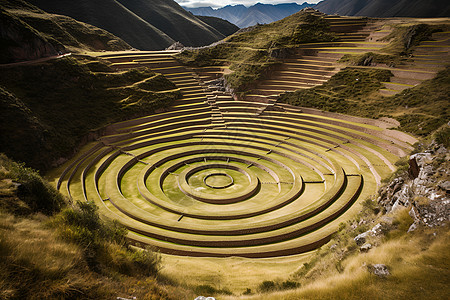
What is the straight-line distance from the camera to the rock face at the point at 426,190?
8.12 metres

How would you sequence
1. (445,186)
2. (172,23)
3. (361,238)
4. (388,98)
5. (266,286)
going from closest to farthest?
(445,186)
(266,286)
(361,238)
(388,98)
(172,23)

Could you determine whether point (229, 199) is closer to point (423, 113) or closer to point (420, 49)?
point (423, 113)

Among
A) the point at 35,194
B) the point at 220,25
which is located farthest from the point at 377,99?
the point at 220,25

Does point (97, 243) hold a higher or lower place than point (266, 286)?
higher

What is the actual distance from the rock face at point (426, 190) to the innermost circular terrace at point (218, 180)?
11831 mm

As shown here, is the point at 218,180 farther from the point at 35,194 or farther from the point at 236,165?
the point at 35,194

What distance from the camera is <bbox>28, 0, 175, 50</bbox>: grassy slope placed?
286 ft

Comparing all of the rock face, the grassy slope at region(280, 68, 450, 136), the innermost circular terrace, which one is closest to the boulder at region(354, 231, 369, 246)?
the rock face

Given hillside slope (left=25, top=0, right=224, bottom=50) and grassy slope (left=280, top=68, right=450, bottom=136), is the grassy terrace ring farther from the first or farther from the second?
hillside slope (left=25, top=0, right=224, bottom=50)

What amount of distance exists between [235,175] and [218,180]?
202 cm

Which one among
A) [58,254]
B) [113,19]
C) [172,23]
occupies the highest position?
Result: [172,23]

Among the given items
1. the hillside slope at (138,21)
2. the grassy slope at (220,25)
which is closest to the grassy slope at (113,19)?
the hillside slope at (138,21)

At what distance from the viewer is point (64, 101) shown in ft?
91.1

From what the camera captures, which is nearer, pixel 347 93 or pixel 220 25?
pixel 347 93
